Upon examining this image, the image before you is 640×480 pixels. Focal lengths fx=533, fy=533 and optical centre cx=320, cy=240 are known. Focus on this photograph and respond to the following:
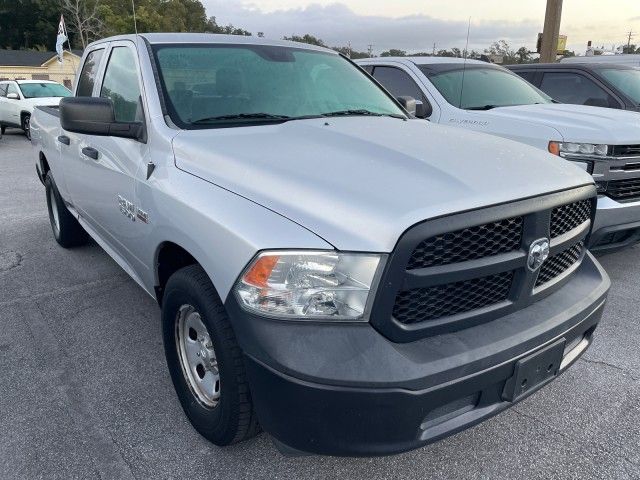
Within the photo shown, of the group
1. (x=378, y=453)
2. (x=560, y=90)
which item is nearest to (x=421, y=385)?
(x=378, y=453)

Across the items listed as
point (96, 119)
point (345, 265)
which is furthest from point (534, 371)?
point (96, 119)

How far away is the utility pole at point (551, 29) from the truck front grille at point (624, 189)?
26.7ft

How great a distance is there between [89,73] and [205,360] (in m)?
2.88

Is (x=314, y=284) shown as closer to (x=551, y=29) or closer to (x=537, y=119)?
(x=537, y=119)

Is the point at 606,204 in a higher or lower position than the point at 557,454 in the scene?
higher

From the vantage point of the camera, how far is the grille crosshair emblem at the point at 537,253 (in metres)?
2.03

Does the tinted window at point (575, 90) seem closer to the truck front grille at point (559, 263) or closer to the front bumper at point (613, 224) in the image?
the front bumper at point (613, 224)

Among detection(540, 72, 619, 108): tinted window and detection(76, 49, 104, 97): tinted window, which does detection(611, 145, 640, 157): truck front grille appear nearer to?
detection(540, 72, 619, 108): tinted window

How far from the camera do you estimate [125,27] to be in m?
49.2

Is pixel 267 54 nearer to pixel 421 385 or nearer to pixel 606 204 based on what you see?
pixel 421 385

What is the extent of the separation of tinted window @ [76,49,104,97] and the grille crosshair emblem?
3.34 m

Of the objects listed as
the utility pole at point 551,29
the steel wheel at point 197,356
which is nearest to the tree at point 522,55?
the utility pole at point 551,29

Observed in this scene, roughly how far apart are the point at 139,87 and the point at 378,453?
2.31m

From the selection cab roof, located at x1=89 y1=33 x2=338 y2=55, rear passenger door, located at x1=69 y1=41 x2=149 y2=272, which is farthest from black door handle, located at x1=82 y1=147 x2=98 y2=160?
cab roof, located at x1=89 y1=33 x2=338 y2=55
